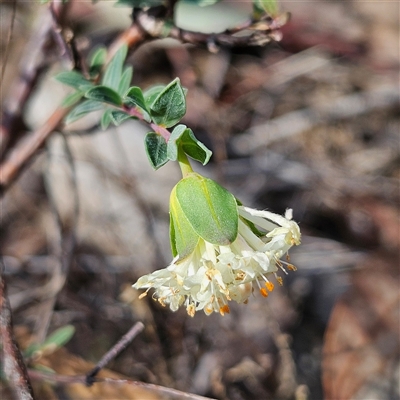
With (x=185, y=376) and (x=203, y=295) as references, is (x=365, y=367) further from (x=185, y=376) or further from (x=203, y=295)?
(x=203, y=295)

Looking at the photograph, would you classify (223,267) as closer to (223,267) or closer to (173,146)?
(223,267)

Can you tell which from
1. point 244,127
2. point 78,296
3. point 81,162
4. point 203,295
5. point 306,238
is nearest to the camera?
point 203,295

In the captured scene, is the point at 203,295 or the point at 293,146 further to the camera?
the point at 293,146

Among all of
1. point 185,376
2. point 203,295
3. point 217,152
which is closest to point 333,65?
point 217,152

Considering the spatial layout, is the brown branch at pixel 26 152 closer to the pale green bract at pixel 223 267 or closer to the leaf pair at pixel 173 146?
the leaf pair at pixel 173 146

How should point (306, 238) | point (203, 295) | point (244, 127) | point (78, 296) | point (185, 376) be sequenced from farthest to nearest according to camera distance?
point (244, 127) → point (306, 238) → point (78, 296) → point (185, 376) → point (203, 295)

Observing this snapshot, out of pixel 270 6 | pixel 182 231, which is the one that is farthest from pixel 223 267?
pixel 270 6

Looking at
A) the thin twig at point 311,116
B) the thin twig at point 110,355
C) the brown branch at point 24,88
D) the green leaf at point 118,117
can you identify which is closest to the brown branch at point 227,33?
the green leaf at point 118,117
